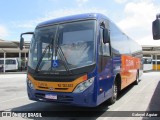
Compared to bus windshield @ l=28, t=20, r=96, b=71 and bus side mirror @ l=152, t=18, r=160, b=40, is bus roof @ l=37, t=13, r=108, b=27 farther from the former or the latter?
bus side mirror @ l=152, t=18, r=160, b=40

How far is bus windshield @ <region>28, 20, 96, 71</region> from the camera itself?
708cm

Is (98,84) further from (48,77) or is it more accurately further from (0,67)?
(0,67)

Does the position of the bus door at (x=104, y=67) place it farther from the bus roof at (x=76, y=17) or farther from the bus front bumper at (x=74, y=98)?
the bus front bumper at (x=74, y=98)

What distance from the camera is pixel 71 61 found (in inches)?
278

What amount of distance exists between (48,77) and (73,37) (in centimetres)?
136

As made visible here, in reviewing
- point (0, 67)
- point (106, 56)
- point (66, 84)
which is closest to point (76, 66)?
point (66, 84)

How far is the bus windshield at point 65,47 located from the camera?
23.2 ft

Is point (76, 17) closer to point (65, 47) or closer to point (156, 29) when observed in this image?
point (65, 47)

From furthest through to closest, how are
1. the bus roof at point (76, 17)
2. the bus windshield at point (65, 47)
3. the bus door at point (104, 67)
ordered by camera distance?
the bus roof at point (76, 17) < the bus door at point (104, 67) < the bus windshield at point (65, 47)

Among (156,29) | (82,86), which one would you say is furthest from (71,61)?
(156,29)

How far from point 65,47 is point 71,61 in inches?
19.6

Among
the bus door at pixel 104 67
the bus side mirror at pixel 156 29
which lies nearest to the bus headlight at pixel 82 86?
the bus door at pixel 104 67

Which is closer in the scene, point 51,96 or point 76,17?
point 51,96

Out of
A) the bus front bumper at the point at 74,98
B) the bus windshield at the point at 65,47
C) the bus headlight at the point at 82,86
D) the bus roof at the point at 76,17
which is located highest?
the bus roof at the point at 76,17
